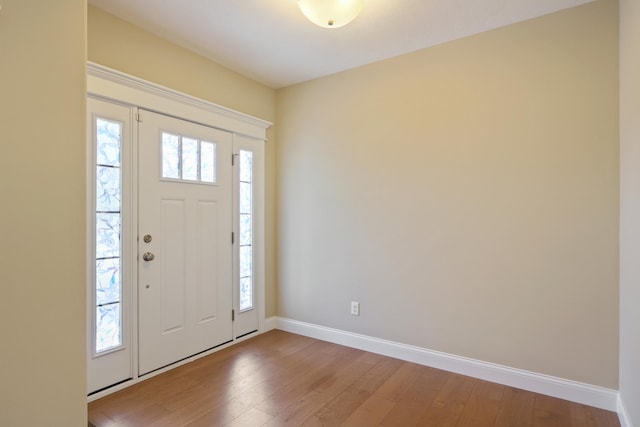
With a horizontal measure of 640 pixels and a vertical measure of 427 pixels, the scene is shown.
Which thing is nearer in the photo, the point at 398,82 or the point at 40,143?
the point at 40,143

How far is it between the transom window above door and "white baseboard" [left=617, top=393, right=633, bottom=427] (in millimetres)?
3295

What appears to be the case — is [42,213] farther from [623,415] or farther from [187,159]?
[623,415]

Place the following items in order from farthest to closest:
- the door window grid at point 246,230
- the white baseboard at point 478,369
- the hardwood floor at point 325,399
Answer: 1. the door window grid at point 246,230
2. the white baseboard at point 478,369
3. the hardwood floor at point 325,399

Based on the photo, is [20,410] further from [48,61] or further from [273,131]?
[273,131]

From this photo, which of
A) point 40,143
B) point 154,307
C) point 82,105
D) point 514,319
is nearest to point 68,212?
point 40,143

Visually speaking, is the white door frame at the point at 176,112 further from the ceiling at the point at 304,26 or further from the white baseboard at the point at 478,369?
the white baseboard at the point at 478,369

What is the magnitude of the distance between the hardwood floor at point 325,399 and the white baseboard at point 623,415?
4 cm

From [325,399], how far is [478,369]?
3.97 feet

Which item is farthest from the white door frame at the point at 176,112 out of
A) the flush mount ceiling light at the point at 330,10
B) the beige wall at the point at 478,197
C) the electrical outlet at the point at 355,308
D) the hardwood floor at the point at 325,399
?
the flush mount ceiling light at the point at 330,10

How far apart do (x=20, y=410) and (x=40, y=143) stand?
978 mm

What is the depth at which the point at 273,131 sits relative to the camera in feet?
12.5

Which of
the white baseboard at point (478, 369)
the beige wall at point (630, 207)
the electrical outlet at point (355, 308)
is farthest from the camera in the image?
the electrical outlet at point (355, 308)

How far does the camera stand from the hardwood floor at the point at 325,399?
2115 mm

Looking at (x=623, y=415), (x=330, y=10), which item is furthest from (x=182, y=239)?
(x=623, y=415)
